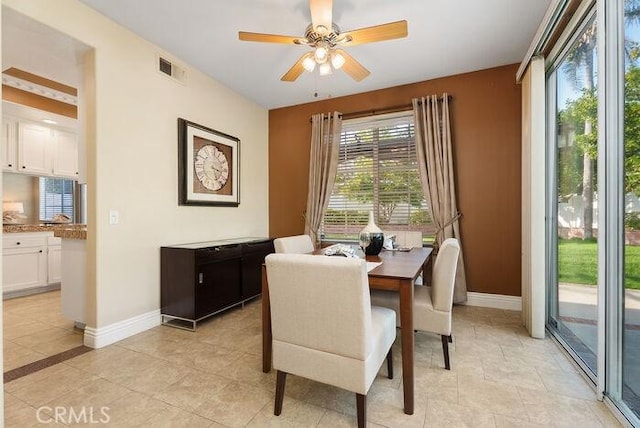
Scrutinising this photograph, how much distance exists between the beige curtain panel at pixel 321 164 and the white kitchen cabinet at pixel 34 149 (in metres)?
3.86

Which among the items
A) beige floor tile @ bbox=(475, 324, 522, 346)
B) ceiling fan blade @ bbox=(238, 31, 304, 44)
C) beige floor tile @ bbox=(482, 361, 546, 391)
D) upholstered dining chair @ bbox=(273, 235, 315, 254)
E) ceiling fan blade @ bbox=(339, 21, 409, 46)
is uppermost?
ceiling fan blade @ bbox=(238, 31, 304, 44)

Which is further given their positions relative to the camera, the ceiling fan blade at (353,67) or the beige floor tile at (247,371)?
the ceiling fan blade at (353,67)

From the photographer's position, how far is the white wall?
8.36ft

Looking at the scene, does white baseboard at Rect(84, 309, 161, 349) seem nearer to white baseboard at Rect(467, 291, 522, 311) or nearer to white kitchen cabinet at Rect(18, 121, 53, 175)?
white kitchen cabinet at Rect(18, 121, 53, 175)

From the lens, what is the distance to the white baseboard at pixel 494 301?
3.36 m

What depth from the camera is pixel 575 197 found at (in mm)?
2426

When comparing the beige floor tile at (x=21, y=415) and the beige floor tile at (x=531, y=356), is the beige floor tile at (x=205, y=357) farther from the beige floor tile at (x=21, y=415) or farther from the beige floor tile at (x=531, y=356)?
the beige floor tile at (x=531, y=356)

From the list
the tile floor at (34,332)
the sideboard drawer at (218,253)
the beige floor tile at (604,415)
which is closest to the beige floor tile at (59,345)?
the tile floor at (34,332)

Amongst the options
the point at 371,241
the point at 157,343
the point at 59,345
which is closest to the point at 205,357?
the point at 157,343

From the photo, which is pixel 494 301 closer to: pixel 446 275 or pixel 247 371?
pixel 446 275

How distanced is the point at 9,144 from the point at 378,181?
494 cm

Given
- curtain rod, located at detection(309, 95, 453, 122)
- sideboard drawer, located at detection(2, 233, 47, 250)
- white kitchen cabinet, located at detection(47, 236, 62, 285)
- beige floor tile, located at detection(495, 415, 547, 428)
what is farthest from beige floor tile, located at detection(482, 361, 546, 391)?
sideboard drawer, located at detection(2, 233, 47, 250)

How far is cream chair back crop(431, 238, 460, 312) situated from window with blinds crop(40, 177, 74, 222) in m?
5.59

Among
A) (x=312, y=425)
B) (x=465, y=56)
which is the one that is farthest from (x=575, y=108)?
(x=312, y=425)
